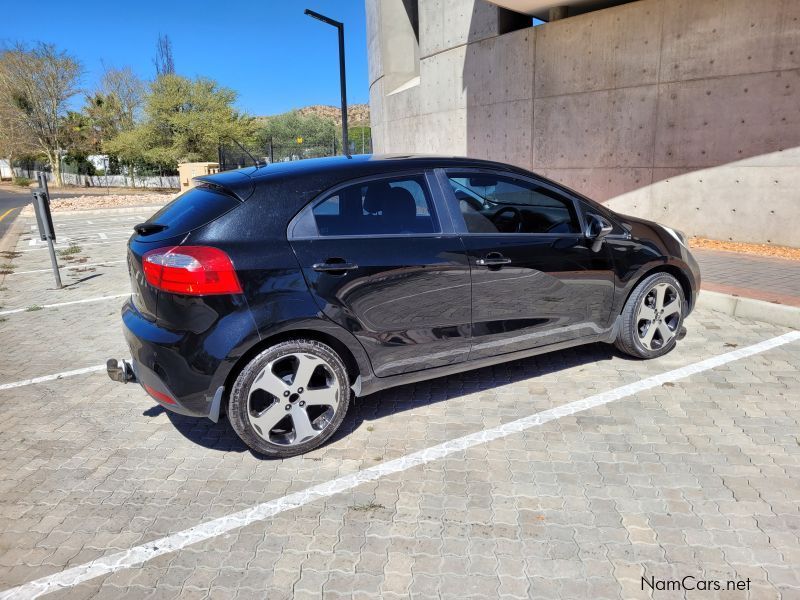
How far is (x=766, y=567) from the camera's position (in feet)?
7.59

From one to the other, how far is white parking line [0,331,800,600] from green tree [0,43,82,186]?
1789 inches

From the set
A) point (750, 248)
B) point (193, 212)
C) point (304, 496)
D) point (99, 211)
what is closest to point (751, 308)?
point (750, 248)

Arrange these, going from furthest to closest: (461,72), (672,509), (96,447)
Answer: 1. (461,72)
2. (96,447)
3. (672,509)

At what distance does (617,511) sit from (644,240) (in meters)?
2.38

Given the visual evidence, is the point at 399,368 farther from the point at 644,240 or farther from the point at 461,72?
the point at 461,72

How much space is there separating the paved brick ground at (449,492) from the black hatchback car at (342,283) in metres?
0.38

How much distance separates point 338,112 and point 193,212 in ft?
399

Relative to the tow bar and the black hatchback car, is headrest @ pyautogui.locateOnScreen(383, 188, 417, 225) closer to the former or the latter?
the black hatchback car

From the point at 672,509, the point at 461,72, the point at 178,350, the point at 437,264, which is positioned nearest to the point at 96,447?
the point at 178,350

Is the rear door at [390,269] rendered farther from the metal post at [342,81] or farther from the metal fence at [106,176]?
the metal fence at [106,176]

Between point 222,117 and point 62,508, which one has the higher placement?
point 222,117

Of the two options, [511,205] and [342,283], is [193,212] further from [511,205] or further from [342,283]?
[511,205]

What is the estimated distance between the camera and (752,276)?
6828 mm

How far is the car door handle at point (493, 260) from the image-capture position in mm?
3637
